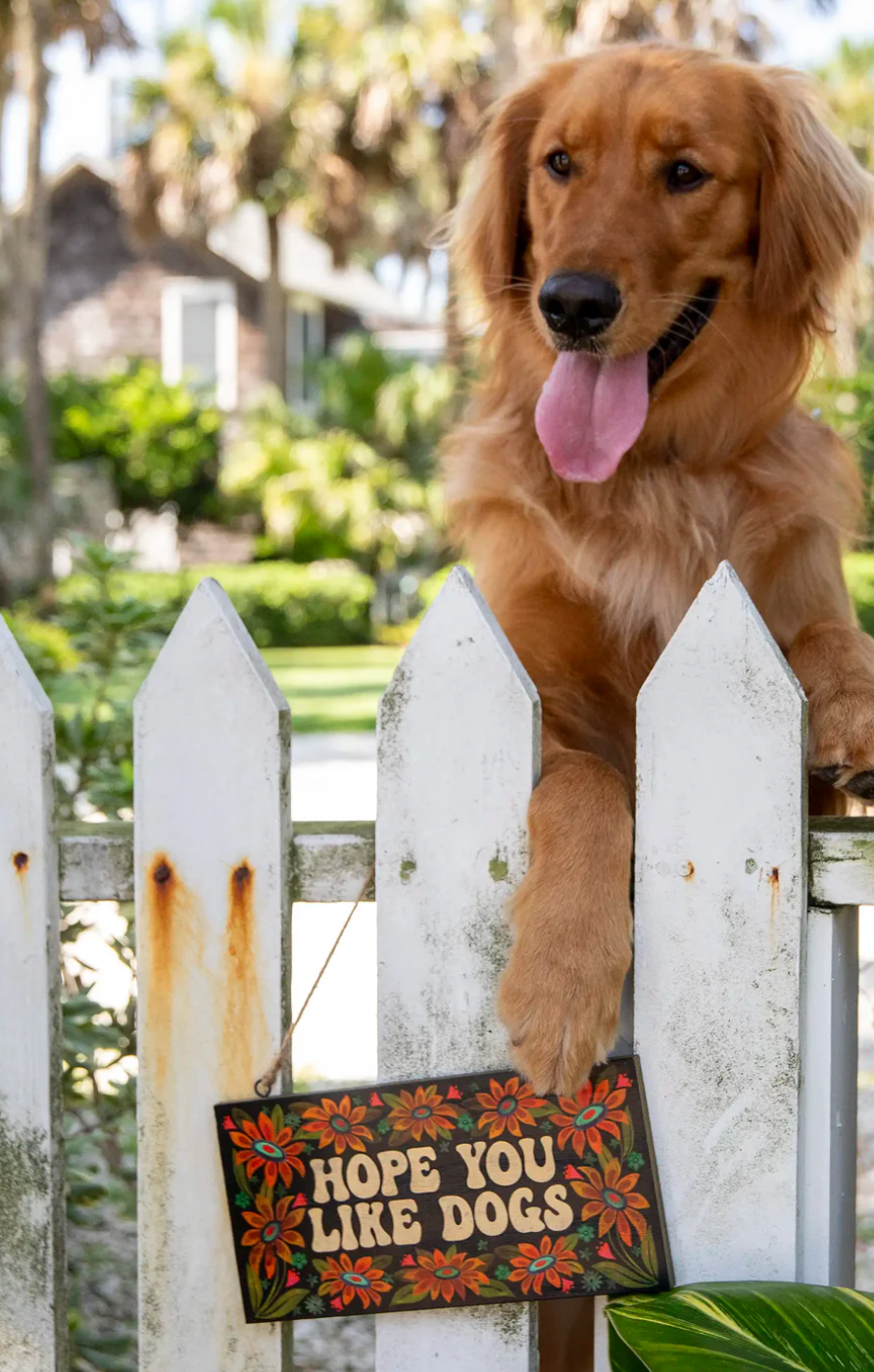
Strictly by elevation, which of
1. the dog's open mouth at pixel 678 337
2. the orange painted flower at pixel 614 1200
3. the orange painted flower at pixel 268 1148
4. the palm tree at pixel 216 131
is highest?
the palm tree at pixel 216 131

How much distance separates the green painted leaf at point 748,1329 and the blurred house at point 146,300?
1072 inches

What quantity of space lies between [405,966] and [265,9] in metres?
25.3

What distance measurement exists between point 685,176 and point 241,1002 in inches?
63.1

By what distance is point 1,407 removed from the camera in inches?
915

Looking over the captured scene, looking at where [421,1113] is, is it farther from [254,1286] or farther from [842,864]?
[842,864]

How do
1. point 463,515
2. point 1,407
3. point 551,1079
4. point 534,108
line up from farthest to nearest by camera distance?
point 1,407
point 534,108
point 463,515
point 551,1079

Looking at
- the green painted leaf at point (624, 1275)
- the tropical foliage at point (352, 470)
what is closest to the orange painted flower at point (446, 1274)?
the green painted leaf at point (624, 1275)

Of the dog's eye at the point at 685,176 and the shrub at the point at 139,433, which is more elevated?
the shrub at the point at 139,433

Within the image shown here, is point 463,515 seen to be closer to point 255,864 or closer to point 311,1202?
point 255,864

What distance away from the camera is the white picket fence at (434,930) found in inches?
69.0

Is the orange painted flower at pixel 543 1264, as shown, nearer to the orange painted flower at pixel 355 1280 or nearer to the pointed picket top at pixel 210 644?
the orange painted flower at pixel 355 1280

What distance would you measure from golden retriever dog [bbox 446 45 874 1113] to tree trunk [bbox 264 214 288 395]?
79.1ft

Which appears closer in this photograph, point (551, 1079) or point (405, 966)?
point (551, 1079)

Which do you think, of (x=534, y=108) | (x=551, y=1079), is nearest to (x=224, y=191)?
(x=534, y=108)
